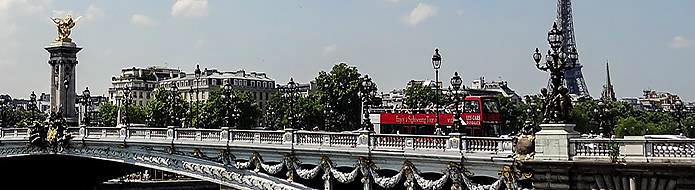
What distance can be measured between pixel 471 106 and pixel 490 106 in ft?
3.61

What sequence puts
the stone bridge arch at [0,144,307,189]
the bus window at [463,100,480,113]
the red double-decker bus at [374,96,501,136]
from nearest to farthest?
the stone bridge arch at [0,144,307,189], the red double-decker bus at [374,96,501,136], the bus window at [463,100,480,113]

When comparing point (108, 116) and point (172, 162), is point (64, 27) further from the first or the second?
point (108, 116)

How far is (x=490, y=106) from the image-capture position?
46.7 meters

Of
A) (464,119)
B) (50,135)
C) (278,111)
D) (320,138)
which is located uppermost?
(278,111)

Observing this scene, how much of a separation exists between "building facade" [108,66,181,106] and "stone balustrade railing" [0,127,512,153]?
4406 inches

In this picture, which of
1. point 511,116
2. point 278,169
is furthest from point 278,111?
point 278,169

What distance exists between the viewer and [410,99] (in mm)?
96688

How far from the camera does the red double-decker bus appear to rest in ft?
149

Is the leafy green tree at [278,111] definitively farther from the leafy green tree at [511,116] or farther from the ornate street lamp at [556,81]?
the ornate street lamp at [556,81]

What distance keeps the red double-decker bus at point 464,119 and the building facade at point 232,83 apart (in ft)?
298

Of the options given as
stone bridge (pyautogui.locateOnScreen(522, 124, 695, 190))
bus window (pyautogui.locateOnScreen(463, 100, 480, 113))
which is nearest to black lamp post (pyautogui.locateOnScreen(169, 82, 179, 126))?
bus window (pyautogui.locateOnScreen(463, 100, 480, 113))

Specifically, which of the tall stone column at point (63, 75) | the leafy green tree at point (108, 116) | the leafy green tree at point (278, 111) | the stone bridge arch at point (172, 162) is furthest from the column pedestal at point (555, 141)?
the leafy green tree at point (108, 116)

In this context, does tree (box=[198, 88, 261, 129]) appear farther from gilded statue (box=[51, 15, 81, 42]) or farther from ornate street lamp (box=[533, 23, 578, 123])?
A: ornate street lamp (box=[533, 23, 578, 123])

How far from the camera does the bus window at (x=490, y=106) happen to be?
151 feet
